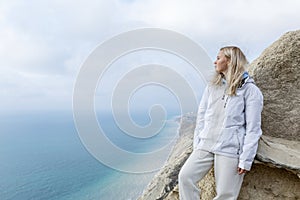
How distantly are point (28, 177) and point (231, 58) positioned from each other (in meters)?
47.2

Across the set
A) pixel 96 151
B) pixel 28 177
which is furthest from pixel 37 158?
pixel 96 151

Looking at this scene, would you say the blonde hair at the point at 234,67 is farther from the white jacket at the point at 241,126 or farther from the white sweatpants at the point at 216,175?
the white sweatpants at the point at 216,175

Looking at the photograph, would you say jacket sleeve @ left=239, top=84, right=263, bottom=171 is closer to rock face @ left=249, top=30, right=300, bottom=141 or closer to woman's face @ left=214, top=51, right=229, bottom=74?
woman's face @ left=214, top=51, right=229, bottom=74

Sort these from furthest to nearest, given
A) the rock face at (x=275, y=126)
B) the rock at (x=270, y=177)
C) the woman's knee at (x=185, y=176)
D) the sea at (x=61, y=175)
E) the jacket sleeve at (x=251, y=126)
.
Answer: the sea at (x=61, y=175) → the rock face at (x=275, y=126) → the rock at (x=270, y=177) → the woman's knee at (x=185, y=176) → the jacket sleeve at (x=251, y=126)

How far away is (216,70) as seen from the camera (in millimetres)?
3459

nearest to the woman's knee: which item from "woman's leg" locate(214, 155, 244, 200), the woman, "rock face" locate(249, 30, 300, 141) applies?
the woman

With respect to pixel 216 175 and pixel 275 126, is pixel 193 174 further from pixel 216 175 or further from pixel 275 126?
pixel 275 126

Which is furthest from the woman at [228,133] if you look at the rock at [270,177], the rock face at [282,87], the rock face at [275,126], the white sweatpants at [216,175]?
the rock face at [282,87]

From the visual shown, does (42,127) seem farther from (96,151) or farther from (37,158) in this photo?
(96,151)

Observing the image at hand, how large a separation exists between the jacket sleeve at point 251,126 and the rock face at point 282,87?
101 centimetres

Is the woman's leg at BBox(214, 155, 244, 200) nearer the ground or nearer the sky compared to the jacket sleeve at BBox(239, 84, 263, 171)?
nearer the ground

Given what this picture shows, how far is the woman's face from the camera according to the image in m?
3.35

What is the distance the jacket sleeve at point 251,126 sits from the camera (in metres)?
2.96

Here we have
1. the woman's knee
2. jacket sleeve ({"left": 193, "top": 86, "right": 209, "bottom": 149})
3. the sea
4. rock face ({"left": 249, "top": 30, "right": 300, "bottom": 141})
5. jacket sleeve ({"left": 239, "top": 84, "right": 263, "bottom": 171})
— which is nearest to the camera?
jacket sleeve ({"left": 239, "top": 84, "right": 263, "bottom": 171})
